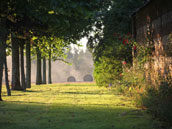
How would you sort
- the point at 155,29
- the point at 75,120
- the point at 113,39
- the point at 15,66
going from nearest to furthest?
the point at 75,120 < the point at 155,29 < the point at 15,66 < the point at 113,39

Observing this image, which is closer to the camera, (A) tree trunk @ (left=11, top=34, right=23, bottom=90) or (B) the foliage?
(B) the foliage

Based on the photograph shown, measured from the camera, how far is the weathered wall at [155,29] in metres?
11.3

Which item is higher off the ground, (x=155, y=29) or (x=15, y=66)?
(x=155, y=29)

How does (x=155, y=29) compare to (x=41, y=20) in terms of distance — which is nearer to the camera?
(x=41, y=20)

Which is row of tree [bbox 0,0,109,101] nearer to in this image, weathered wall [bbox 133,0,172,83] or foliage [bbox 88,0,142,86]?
foliage [bbox 88,0,142,86]

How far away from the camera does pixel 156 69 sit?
11.1 meters

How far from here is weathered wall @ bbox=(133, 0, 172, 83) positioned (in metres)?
11.3

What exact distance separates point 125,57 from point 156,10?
828cm

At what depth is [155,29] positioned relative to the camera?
1556 cm

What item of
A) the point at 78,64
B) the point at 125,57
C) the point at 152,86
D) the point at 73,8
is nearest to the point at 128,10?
the point at 125,57

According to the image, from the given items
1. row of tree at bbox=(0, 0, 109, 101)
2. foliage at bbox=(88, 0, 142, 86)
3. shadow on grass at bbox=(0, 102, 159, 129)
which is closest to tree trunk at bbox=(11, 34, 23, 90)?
row of tree at bbox=(0, 0, 109, 101)

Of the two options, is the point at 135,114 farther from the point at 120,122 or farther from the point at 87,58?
the point at 87,58

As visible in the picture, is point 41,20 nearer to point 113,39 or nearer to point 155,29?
point 155,29

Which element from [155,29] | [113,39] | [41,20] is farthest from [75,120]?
[113,39]
